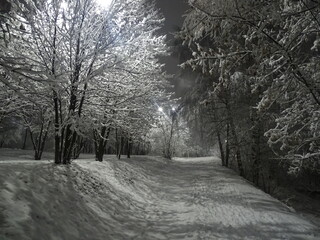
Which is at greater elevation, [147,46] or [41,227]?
[147,46]

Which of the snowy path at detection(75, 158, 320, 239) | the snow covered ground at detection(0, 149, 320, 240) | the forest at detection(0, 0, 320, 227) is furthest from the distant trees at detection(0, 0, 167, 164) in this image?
the snowy path at detection(75, 158, 320, 239)

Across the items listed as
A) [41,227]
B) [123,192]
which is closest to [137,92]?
[123,192]

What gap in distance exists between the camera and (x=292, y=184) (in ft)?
65.3

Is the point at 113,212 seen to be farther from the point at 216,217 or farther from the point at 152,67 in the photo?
the point at 152,67

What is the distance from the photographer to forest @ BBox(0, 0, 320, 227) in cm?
507

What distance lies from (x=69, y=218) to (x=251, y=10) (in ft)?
16.5

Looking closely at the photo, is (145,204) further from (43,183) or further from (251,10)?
(251,10)

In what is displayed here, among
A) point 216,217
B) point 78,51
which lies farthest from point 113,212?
point 78,51

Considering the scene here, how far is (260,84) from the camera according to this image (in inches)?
217

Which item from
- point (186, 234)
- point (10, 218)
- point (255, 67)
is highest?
point (255, 67)

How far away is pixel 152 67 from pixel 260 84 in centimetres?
888

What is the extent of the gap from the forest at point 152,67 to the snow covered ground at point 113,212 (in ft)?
4.56

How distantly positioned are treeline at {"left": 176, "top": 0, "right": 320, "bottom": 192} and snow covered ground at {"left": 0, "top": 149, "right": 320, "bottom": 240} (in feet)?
5.42

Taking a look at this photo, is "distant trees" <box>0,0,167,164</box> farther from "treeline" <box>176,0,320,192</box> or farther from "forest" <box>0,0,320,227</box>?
"treeline" <box>176,0,320,192</box>
